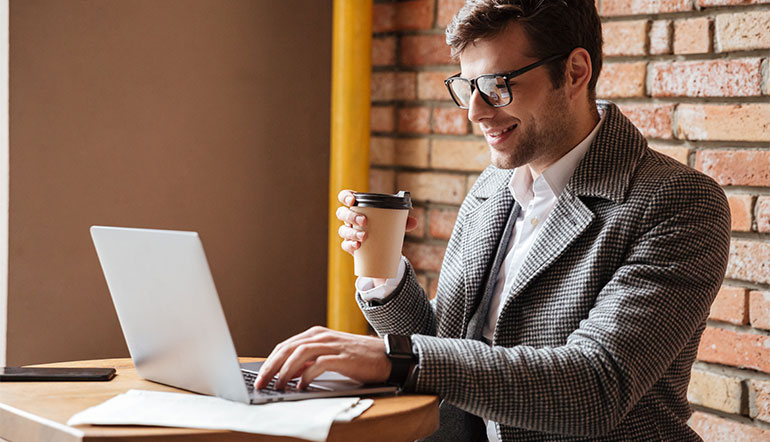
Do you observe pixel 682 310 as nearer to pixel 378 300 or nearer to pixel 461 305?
pixel 461 305

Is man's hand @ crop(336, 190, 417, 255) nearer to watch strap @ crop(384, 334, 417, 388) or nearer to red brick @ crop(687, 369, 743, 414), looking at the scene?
watch strap @ crop(384, 334, 417, 388)

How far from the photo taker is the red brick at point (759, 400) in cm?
170

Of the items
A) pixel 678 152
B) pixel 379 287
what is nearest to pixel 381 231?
pixel 379 287

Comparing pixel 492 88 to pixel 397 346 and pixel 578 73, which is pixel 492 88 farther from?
pixel 397 346

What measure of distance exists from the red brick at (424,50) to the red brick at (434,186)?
0.98 ft

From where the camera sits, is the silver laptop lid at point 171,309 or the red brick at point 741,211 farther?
the red brick at point 741,211

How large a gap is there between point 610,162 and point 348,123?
3.25 ft

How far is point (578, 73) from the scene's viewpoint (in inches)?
59.9

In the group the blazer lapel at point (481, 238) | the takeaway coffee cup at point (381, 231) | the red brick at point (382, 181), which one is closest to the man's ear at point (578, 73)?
the blazer lapel at point (481, 238)

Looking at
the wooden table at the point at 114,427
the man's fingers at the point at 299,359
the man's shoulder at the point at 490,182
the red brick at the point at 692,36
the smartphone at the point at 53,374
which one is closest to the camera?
the wooden table at the point at 114,427

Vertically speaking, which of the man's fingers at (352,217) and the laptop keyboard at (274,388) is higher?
the man's fingers at (352,217)

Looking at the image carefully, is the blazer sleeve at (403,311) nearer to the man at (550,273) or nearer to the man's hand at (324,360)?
the man at (550,273)

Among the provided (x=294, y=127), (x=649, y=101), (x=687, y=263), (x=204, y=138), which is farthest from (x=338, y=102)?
(x=687, y=263)

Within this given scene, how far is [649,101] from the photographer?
6.12ft
